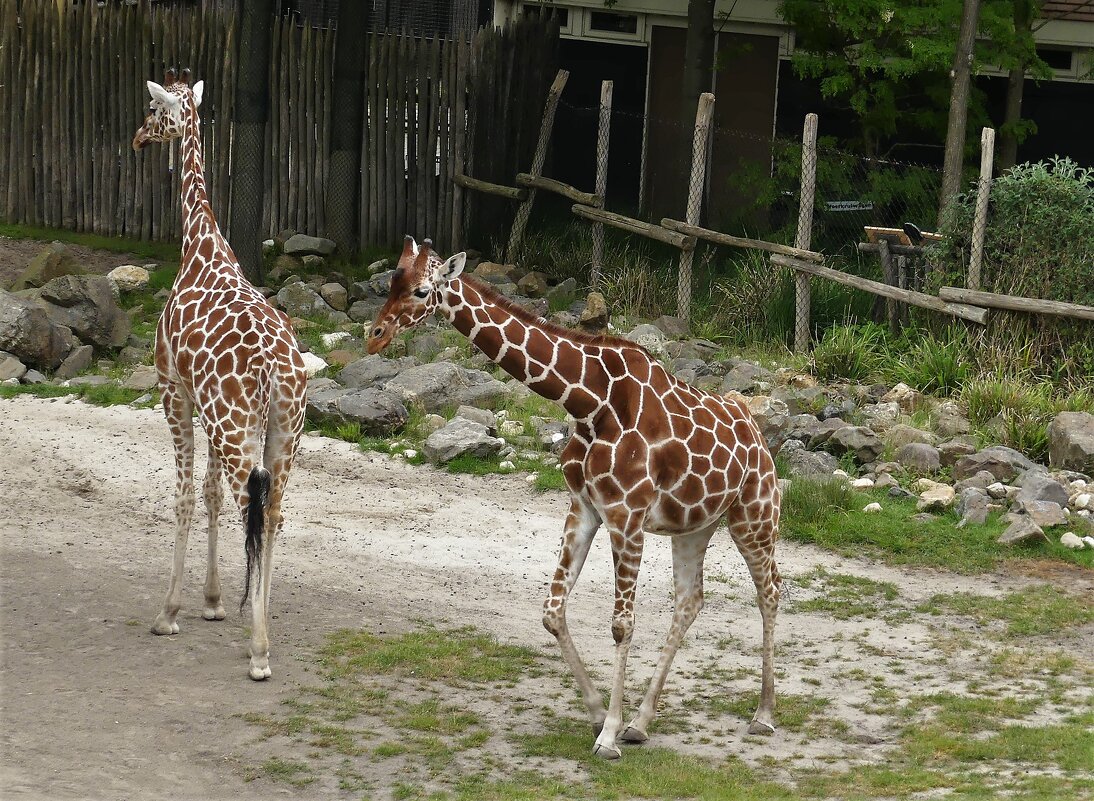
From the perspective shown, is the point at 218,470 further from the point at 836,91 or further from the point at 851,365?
the point at 836,91

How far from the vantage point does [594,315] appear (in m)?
14.6

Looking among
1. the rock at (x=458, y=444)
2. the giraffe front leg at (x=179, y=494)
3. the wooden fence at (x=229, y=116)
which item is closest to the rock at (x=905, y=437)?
the rock at (x=458, y=444)

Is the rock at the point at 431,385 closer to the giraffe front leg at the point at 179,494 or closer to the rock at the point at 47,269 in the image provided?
the giraffe front leg at the point at 179,494

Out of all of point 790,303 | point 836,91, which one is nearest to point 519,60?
point 836,91

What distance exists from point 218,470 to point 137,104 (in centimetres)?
1089

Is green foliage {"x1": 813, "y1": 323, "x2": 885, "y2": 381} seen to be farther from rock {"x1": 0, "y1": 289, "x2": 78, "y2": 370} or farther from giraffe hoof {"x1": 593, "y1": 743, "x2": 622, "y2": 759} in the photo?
giraffe hoof {"x1": 593, "y1": 743, "x2": 622, "y2": 759}

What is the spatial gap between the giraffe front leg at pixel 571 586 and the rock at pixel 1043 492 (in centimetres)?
468

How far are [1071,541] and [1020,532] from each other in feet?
1.18

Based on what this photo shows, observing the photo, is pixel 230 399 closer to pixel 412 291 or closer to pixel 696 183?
pixel 412 291

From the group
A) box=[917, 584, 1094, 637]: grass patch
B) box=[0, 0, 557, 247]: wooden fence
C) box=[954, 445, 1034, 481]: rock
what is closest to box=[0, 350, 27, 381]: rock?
box=[0, 0, 557, 247]: wooden fence

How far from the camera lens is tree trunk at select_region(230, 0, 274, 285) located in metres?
15.8

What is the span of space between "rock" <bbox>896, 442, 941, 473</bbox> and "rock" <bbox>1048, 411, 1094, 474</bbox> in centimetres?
93

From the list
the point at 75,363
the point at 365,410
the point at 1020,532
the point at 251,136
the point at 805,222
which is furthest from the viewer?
the point at 251,136

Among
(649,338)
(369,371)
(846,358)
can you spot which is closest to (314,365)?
(369,371)
